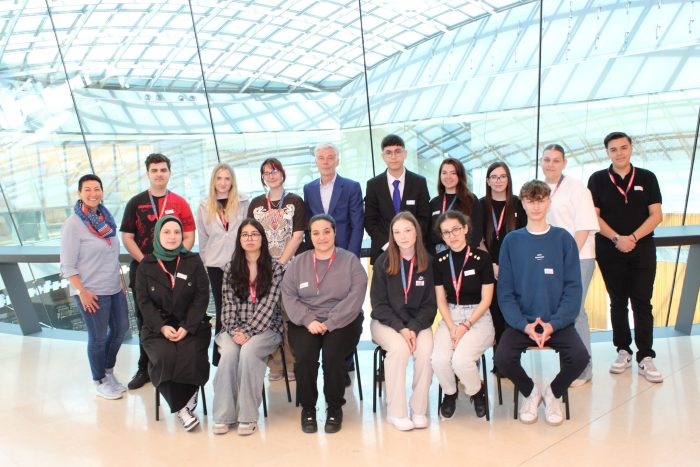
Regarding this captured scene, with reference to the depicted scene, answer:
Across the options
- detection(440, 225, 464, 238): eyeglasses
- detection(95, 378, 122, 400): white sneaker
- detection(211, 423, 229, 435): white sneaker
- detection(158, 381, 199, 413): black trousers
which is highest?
detection(440, 225, 464, 238): eyeglasses

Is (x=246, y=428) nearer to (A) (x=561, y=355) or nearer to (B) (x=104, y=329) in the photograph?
(B) (x=104, y=329)

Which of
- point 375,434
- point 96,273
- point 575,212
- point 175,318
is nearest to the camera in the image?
point 375,434

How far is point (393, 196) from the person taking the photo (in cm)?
396

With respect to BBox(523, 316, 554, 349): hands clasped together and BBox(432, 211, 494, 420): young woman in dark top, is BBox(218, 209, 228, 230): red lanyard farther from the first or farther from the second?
BBox(523, 316, 554, 349): hands clasped together

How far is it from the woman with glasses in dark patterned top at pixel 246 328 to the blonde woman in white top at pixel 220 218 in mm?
346

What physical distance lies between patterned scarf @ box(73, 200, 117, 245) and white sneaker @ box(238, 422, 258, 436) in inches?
63.1

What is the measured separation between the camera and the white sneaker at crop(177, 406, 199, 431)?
3324 millimetres

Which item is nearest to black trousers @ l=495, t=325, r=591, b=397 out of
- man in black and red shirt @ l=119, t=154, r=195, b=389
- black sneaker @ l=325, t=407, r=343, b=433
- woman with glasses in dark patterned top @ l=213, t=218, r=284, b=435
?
black sneaker @ l=325, t=407, r=343, b=433

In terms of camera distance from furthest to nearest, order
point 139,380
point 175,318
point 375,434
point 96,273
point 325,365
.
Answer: point 139,380 → point 96,273 → point 175,318 → point 325,365 → point 375,434

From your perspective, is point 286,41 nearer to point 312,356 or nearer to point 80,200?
Result: point 80,200

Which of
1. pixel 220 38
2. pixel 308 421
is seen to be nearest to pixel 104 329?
pixel 308 421

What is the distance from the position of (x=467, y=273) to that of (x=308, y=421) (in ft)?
4.24

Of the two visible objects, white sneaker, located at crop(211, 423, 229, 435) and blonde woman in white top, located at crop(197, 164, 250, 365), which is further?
blonde woman in white top, located at crop(197, 164, 250, 365)

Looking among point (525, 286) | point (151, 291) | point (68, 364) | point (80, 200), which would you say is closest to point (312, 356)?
point (151, 291)
